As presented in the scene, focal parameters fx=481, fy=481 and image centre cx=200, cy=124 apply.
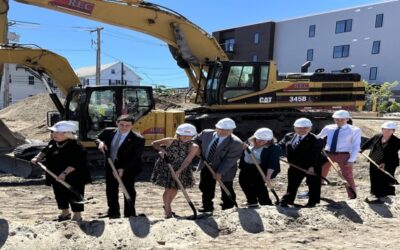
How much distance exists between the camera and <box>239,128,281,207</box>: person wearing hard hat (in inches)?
269

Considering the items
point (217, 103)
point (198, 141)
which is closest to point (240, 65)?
point (217, 103)

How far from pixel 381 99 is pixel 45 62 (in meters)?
26.6

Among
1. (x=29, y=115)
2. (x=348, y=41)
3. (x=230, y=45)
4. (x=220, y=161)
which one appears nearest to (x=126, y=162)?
(x=220, y=161)

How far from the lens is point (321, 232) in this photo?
6.52 metres

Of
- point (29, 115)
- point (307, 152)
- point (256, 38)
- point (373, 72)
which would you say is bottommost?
point (29, 115)

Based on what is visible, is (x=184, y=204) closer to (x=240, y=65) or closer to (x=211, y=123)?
(x=211, y=123)

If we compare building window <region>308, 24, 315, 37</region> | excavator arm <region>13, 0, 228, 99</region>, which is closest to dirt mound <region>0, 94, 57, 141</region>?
excavator arm <region>13, 0, 228, 99</region>

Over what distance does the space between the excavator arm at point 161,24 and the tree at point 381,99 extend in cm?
1915

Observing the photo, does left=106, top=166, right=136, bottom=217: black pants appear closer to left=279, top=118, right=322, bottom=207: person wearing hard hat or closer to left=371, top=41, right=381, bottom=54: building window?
left=279, top=118, right=322, bottom=207: person wearing hard hat

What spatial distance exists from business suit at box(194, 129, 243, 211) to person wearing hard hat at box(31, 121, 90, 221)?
169 cm

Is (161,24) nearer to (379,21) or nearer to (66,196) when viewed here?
(66,196)

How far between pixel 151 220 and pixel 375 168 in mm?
4107

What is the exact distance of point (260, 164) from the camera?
698cm

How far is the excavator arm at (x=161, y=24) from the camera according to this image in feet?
40.6
